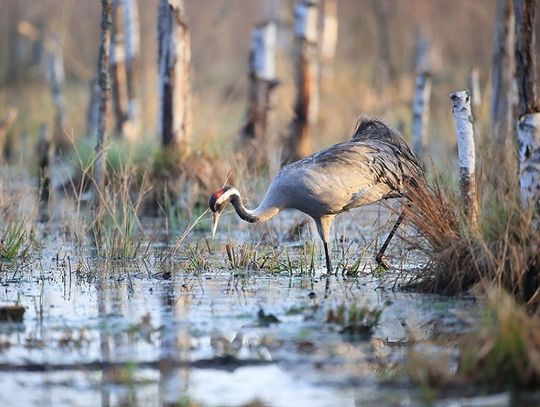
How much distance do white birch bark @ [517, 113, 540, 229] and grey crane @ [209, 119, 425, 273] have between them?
1415 millimetres

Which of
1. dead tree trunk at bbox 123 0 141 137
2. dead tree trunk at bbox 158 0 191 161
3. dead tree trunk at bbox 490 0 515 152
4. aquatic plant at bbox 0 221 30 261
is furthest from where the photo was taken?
dead tree trunk at bbox 123 0 141 137

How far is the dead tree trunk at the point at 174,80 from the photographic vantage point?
42.3 ft

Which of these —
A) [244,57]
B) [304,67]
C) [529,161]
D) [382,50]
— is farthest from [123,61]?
[244,57]

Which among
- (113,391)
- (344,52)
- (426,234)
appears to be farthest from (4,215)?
(344,52)

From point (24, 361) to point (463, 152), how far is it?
142 inches

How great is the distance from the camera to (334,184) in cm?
877

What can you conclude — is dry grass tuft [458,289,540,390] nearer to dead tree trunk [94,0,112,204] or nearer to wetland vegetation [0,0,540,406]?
wetland vegetation [0,0,540,406]

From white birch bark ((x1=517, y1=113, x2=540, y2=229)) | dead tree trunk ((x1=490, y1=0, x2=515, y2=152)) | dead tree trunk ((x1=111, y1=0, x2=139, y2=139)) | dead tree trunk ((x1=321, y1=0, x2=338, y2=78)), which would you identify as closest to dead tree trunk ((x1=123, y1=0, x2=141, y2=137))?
dead tree trunk ((x1=111, y1=0, x2=139, y2=139))

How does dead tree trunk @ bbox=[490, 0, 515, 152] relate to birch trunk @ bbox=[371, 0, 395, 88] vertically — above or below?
below

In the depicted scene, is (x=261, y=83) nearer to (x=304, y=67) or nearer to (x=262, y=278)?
(x=304, y=67)

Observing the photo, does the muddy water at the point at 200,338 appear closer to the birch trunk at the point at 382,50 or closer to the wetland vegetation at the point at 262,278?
the wetland vegetation at the point at 262,278

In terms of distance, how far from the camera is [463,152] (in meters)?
8.11

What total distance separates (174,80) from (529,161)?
6.65 metres

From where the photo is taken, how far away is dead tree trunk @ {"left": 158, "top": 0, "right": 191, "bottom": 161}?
12906mm
